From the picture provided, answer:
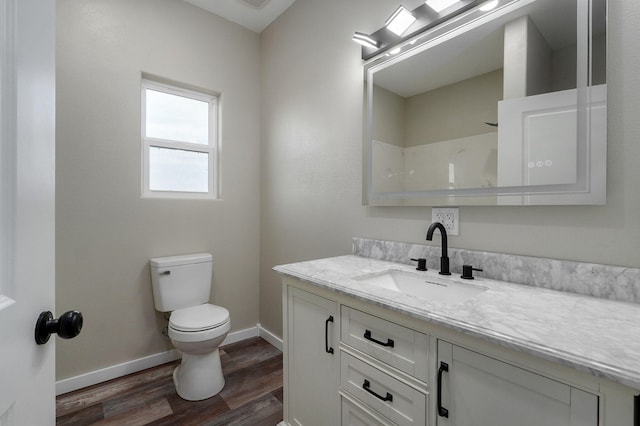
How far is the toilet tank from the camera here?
208cm

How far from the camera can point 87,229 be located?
1938mm

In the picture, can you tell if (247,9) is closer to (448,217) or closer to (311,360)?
(448,217)

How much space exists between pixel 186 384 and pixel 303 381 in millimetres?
949

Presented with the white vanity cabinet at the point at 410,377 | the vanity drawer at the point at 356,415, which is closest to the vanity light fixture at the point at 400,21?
the white vanity cabinet at the point at 410,377

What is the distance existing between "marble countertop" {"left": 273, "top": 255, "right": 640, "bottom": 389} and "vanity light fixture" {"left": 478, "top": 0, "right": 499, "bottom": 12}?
115cm

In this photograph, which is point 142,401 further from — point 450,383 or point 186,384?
point 450,383

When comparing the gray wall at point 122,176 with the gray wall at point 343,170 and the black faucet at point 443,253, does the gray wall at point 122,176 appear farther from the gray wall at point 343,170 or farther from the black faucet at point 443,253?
the black faucet at point 443,253

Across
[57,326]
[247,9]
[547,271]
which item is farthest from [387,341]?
[247,9]

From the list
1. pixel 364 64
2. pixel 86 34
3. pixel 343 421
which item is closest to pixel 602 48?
pixel 364 64

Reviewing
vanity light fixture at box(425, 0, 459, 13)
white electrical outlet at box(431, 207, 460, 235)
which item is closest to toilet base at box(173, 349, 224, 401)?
white electrical outlet at box(431, 207, 460, 235)

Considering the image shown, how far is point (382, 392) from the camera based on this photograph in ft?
3.32

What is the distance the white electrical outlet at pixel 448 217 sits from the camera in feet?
4.47

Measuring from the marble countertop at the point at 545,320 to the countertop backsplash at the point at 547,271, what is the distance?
0.12 ft

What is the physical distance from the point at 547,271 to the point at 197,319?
188 cm
